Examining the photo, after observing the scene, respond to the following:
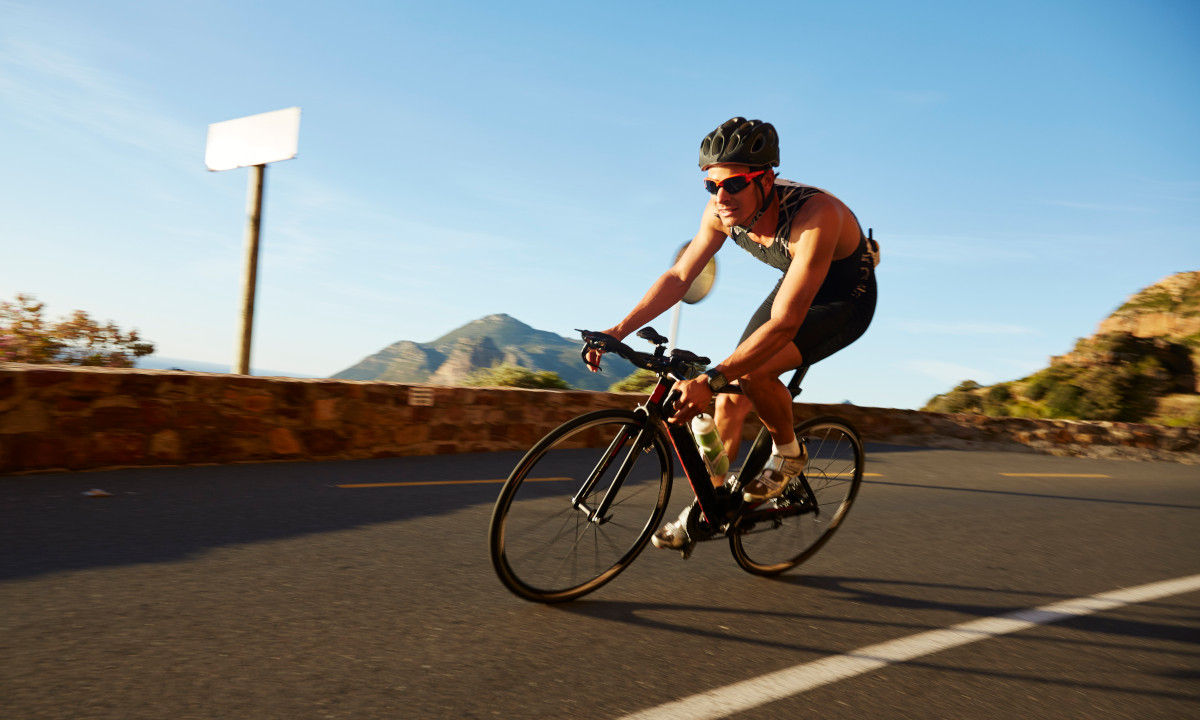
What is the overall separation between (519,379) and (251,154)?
6.17 m

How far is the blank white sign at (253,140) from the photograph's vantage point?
8.41 metres

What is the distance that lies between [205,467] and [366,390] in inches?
67.5

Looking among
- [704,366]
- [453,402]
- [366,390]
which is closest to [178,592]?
[704,366]

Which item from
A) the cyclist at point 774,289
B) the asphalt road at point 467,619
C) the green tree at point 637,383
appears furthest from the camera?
the green tree at point 637,383

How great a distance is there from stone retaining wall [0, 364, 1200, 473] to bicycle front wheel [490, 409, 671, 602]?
14.8 feet

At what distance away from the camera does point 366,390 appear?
8.01 meters

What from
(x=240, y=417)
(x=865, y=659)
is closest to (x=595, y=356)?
(x=865, y=659)

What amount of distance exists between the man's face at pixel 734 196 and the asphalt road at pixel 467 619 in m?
1.24

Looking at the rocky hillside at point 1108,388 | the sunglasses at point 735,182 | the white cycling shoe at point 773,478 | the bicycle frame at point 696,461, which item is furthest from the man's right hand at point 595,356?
the rocky hillside at point 1108,388

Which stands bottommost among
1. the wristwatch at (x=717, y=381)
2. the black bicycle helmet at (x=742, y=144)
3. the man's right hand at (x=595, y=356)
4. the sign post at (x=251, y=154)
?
the wristwatch at (x=717, y=381)

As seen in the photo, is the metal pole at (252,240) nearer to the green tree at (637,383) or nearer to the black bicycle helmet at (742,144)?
the black bicycle helmet at (742,144)

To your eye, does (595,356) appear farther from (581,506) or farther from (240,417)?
(240,417)

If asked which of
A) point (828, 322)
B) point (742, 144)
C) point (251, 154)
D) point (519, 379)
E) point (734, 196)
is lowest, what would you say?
point (519, 379)

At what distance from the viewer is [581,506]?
3.47m
